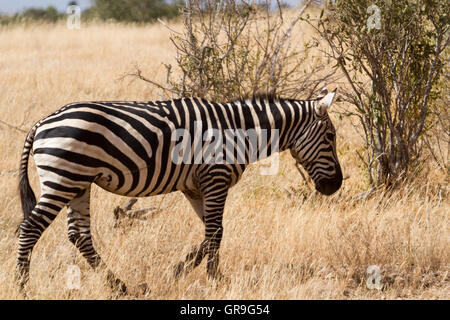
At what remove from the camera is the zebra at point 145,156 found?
4465 mm

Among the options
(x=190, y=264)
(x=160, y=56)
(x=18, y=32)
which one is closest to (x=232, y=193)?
(x=190, y=264)

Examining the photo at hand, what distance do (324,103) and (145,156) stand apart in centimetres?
165

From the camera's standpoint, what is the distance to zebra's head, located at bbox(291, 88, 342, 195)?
5.40 meters

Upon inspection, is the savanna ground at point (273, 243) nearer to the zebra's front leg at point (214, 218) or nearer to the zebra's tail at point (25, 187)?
the zebra's front leg at point (214, 218)

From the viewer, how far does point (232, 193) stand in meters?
7.36

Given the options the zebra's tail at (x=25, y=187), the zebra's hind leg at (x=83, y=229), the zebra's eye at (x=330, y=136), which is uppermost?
the zebra's eye at (x=330, y=136)

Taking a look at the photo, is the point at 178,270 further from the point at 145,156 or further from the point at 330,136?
the point at 330,136

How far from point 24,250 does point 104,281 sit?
65 centimetres

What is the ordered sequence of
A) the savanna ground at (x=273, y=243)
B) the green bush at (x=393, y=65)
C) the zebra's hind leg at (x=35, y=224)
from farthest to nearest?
the green bush at (x=393, y=65), the savanna ground at (x=273, y=243), the zebra's hind leg at (x=35, y=224)

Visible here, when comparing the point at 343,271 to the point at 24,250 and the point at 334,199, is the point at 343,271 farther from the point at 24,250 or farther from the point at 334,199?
the point at 24,250

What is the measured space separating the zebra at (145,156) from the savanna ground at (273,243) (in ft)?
0.87

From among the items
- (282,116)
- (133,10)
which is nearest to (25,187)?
(282,116)

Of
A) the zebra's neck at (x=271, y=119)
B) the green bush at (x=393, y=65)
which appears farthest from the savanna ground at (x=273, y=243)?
the zebra's neck at (x=271, y=119)

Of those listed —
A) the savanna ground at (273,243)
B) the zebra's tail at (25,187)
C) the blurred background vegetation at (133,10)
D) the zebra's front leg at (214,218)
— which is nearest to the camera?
the zebra's tail at (25,187)
